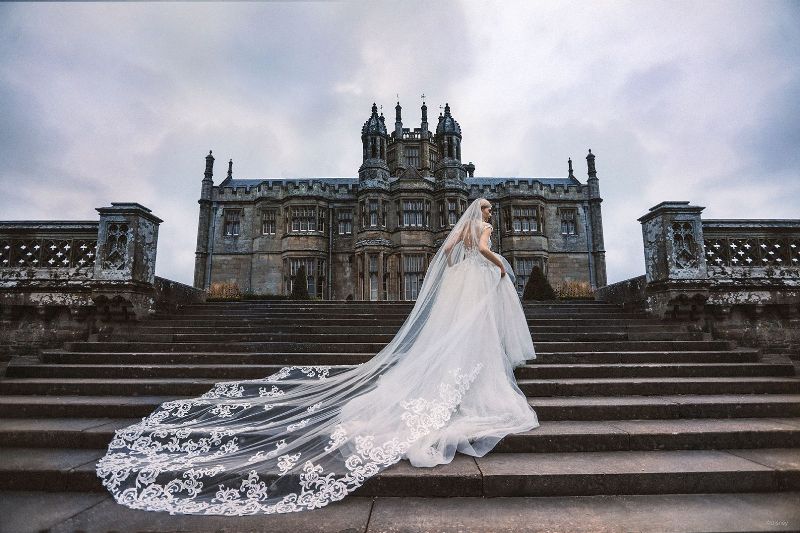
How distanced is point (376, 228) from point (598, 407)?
2233 centimetres

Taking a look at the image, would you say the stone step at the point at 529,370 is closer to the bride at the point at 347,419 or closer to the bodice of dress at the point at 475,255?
the bride at the point at 347,419

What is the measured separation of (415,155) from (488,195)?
25.0 feet

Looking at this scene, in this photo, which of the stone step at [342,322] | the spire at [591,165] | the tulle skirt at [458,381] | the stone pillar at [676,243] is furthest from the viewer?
the spire at [591,165]

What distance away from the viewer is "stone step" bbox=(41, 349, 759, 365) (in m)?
6.32

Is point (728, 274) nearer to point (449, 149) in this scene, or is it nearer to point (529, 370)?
point (529, 370)

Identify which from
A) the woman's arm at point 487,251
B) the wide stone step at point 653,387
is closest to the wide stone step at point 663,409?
the wide stone step at point 653,387

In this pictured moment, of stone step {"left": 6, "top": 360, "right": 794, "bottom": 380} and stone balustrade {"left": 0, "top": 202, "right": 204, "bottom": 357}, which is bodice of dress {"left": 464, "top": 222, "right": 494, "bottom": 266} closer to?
stone step {"left": 6, "top": 360, "right": 794, "bottom": 380}

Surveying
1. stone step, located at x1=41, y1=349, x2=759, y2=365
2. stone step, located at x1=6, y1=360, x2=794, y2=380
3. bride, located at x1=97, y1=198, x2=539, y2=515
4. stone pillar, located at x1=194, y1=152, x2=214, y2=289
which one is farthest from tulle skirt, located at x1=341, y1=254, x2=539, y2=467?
stone pillar, located at x1=194, y1=152, x2=214, y2=289

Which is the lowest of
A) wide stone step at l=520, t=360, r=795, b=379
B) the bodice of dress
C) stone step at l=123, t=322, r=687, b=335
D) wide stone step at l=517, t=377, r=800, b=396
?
wide stone step at l=517, t=377, r=800, b=396

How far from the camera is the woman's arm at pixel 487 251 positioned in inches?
214

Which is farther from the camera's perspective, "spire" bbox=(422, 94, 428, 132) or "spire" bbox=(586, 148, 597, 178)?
"spire" bbox=(422, 94, 428, 132)

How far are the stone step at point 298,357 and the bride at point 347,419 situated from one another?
3.38ft

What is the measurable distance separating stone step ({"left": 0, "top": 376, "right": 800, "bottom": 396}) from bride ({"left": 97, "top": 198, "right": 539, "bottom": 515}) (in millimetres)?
616

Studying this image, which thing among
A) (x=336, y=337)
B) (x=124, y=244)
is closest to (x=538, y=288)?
(x=336, y=337)
